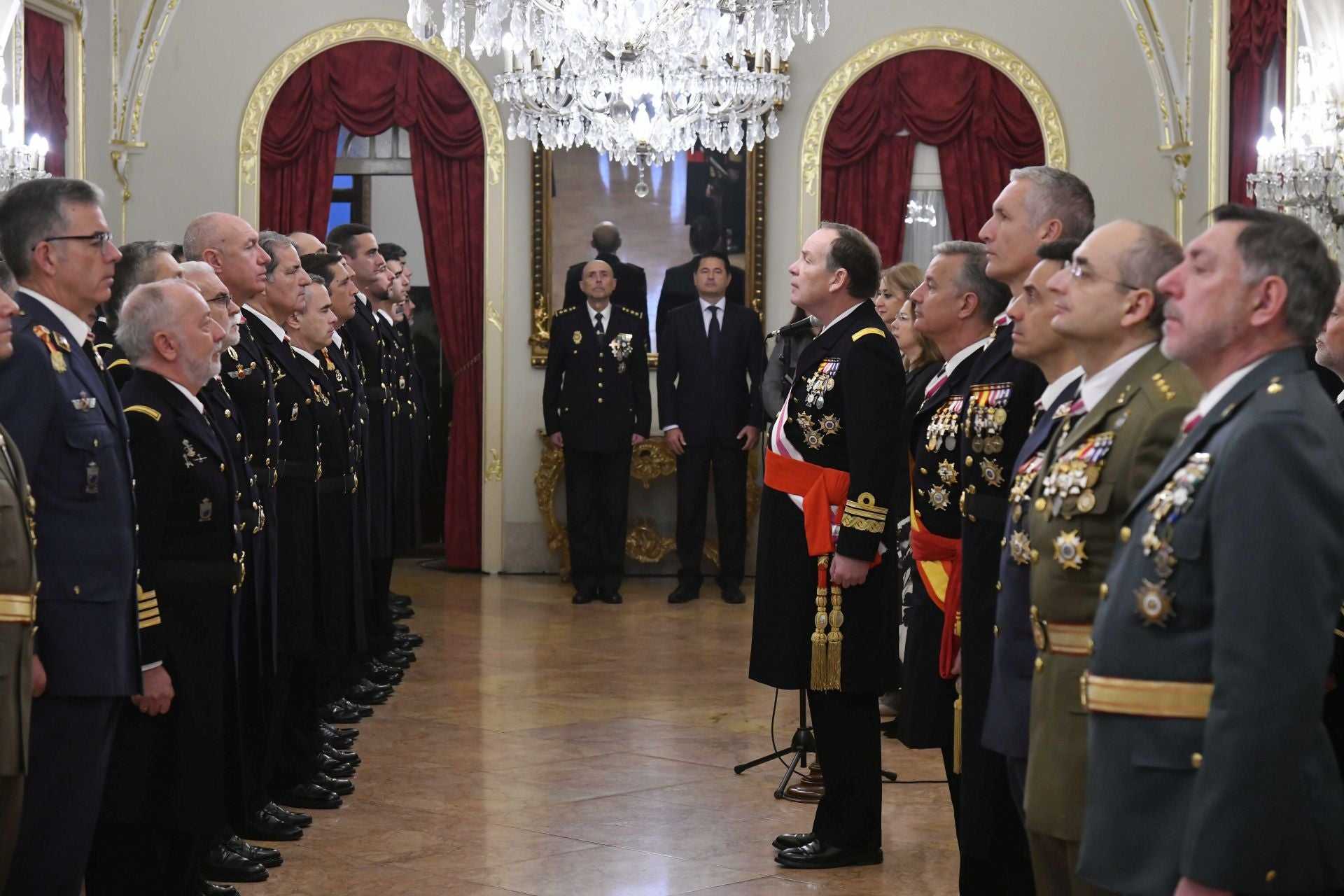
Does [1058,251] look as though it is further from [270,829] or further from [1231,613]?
[270,829]

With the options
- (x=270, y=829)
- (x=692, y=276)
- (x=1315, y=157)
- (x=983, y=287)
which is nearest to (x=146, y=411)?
(x=270, y=829)

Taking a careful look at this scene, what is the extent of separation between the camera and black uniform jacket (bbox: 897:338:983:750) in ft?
12.1

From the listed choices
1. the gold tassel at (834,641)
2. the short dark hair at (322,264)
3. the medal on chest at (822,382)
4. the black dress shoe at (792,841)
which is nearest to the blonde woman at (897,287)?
the medal on chest at (822,382)

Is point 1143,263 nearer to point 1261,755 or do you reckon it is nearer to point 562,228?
point 1261,755

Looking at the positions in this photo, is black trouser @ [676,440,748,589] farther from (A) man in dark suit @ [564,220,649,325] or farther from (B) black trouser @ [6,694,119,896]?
(B) black trouser @ [6,694,119,896]

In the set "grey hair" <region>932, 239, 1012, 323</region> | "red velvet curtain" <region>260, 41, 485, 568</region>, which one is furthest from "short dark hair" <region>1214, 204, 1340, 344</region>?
"red velvet curtain" <region>260, 41, 485, 568</region>

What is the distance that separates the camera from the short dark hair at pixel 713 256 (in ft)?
29.9

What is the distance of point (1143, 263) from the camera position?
8.34 feet

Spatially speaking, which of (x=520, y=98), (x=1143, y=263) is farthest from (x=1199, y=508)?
(x=520, y=98)

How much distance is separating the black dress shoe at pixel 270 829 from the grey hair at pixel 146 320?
1449 millimetres

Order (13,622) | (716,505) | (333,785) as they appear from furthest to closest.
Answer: (716,505) → (333,785) → (13,622)

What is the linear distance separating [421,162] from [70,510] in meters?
6.82

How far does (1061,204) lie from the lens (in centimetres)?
331

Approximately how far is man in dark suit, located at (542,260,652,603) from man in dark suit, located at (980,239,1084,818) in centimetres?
600
